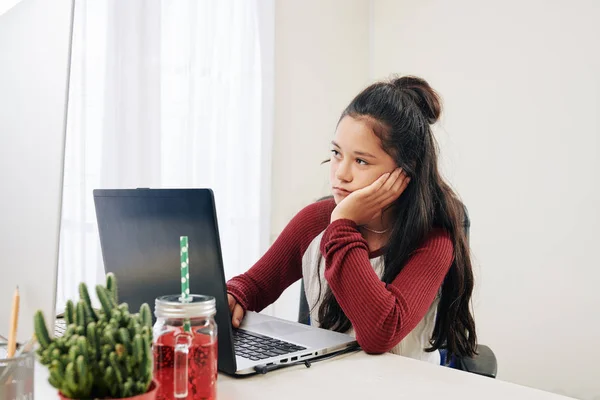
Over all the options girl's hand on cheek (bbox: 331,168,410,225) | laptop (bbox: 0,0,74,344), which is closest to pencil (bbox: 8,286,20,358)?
laptop (bbox: 0,0,74,344)

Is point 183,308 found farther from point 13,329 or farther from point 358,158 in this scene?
point 358,158

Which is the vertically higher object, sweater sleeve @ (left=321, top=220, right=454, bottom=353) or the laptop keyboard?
sweater sleeve @ (left=321, top=220, right=454, bottom=353)

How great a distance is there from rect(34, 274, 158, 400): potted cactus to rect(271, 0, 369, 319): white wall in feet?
6.85

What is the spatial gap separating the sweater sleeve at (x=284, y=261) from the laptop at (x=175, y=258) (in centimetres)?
32

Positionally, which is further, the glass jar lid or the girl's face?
the girl's face

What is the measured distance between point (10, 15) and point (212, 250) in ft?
1.37

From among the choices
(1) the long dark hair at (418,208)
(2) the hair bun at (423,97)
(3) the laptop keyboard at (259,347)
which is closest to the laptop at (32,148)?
(3) the laptop keyboard at (259,347)

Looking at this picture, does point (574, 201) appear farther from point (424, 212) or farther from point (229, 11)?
point (229, 11)

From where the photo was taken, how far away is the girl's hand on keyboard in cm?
116

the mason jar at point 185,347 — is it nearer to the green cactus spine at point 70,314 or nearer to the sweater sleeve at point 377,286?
the green cactus spine at point 70,314

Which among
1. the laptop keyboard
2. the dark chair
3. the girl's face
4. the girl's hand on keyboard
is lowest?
the dark chair

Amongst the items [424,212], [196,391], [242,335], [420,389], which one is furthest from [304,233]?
[196,391]

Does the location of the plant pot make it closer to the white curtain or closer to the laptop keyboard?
the laptop keyboard

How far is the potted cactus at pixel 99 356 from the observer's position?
474 mm
